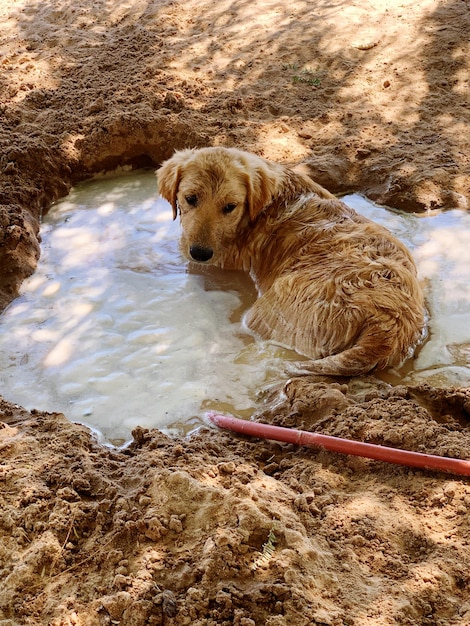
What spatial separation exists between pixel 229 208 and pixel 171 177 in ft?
2.11

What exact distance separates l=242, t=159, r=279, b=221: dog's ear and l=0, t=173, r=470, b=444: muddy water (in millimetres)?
797

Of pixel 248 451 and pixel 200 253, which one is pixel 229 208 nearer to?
pixel 200 253

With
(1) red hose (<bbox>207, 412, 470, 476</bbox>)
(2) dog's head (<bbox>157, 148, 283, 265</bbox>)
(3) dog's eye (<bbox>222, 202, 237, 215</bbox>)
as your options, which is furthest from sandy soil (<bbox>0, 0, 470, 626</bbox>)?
(3) dog's eye (<bbox>222, 202, 237, 215</bbox>)

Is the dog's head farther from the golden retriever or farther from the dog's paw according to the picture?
the dog's paw

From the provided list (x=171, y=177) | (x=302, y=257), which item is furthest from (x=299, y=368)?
(x=171, y=177)

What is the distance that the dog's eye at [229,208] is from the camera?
5.27 meters

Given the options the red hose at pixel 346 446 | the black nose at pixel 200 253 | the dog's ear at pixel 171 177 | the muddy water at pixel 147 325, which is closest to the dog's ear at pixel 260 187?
the black nose at pixel 200 253

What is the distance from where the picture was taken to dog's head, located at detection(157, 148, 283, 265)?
523 centimetres

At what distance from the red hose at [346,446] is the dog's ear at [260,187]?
2151 millimetres

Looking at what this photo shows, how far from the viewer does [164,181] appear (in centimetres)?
554

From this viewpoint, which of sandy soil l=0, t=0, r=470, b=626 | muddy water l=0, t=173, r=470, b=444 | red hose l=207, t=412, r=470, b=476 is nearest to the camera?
sandy soil l=0, t=0, r=470, b=626

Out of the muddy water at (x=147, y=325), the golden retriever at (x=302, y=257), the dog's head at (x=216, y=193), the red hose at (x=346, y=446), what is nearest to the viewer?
the red hose at (x=346, y=446)

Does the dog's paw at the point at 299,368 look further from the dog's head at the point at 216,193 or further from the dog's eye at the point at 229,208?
the dog's eye at the point at 229,208

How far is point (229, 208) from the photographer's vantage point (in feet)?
17.4
